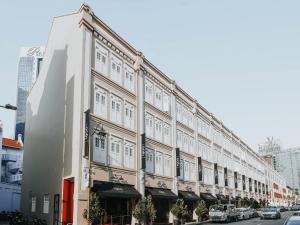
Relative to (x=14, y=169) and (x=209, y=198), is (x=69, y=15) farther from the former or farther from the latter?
(x=14, y=169)

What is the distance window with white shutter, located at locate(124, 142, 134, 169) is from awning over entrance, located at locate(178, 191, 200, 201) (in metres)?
11.5

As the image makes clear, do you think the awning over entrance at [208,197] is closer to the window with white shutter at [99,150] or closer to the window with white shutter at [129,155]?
the window with white shutter at [129,155]

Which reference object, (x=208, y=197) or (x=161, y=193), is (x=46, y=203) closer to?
(x=161, y=193)

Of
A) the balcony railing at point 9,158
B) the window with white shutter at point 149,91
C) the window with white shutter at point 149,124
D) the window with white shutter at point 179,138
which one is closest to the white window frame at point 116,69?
the window with white shutter at point 149,91

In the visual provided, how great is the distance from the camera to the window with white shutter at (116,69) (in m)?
34.3

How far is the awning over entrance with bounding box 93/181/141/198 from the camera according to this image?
1137 inches

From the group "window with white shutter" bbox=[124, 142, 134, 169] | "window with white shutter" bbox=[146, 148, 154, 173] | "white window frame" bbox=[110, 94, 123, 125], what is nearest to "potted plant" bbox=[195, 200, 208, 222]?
"window with white shutter" bbox=[146, 148, 154, 173]

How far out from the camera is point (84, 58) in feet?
99.4

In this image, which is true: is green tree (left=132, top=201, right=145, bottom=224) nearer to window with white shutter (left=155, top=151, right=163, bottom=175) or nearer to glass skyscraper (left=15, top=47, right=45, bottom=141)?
window with white shutter (left=155, top=151, right=163, bottom=175)

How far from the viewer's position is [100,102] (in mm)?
31703

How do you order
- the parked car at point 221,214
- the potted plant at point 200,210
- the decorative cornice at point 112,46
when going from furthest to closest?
the potted plant at point 200,210 → the parked car at point 221,214 → the decorative cornice at point 112,46

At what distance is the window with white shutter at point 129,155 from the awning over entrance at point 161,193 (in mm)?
3567

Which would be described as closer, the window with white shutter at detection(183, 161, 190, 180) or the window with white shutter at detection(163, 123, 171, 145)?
the window with white shutter at detection(163, 123, 171, 145)

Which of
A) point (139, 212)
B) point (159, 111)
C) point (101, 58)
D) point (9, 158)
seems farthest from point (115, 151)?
point (9, 158)
